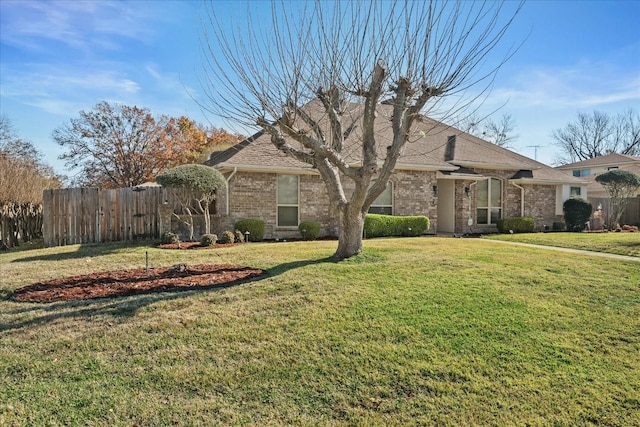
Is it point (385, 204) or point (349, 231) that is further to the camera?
point (385, 204)

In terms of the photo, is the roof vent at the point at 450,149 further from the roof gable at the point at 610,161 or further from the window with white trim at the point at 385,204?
the roof gable at the point at 610,161

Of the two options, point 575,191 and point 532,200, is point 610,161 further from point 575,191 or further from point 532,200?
point 532,200

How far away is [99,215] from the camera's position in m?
12.6

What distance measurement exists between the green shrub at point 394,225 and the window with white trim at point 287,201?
2.62 m

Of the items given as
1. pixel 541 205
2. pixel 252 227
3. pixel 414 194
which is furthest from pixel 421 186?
pixel 252 227

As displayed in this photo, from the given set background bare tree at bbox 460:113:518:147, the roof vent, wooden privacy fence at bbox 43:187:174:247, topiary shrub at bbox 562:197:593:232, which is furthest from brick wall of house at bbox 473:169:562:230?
background bare tree at bbox 460:113:518:147

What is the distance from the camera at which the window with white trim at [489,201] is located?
1744cm

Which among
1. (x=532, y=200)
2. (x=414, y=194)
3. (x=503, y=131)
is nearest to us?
(x=414, y=194)

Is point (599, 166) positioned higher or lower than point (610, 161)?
lower

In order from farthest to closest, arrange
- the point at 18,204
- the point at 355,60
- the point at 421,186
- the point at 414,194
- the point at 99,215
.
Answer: the point at 421,186
the point at 414,194
the point at 18,204
the point at 99,215
the point at 355,60

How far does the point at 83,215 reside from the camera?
41.1 feet

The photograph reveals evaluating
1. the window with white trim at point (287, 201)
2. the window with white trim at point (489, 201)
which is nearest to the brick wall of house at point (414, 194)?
the window with white trim at point (489, 201)

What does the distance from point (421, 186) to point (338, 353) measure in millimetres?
12420

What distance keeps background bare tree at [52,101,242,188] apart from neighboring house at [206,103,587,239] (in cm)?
1371
